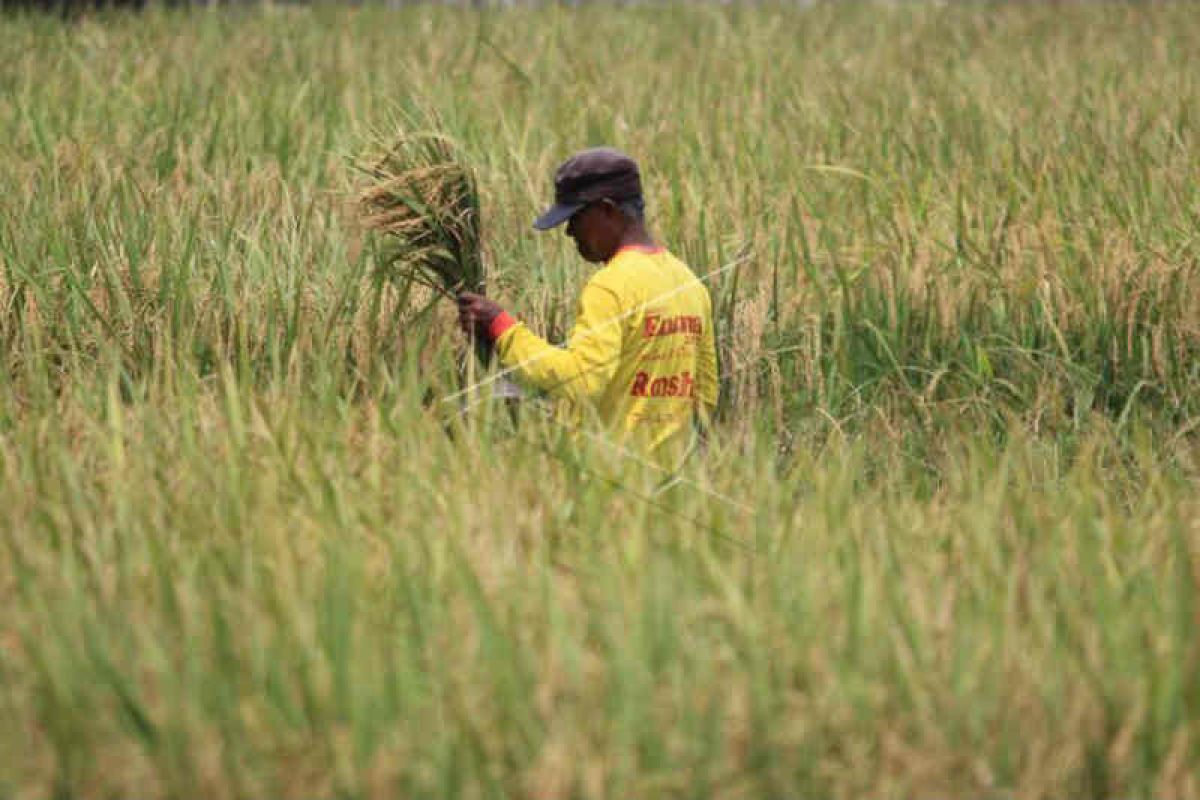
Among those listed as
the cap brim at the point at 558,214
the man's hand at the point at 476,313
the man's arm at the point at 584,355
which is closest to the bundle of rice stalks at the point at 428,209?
the man's hand at the point at 476,313

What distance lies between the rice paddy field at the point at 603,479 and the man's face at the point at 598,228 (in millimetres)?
427

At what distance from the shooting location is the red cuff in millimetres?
4340

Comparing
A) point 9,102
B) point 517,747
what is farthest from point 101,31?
point 517,747

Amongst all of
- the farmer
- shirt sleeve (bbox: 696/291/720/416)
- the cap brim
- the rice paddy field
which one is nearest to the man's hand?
the farmer

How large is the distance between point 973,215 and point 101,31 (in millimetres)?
5563

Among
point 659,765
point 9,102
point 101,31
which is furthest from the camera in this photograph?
point 101,31

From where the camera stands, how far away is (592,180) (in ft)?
14.0

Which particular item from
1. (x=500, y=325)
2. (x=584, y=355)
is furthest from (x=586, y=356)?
(x=500, y=325)

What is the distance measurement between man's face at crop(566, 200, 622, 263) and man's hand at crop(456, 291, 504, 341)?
0.84 ft

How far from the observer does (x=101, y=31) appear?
32.9 ft

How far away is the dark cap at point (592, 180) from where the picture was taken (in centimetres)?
427

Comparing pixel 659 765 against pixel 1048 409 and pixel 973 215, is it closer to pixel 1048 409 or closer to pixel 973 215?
pixel 1048 409

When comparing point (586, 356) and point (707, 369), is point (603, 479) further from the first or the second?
point (707, 369)

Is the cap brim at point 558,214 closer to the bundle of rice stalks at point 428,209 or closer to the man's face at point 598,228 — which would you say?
the man's face at point 598,228
